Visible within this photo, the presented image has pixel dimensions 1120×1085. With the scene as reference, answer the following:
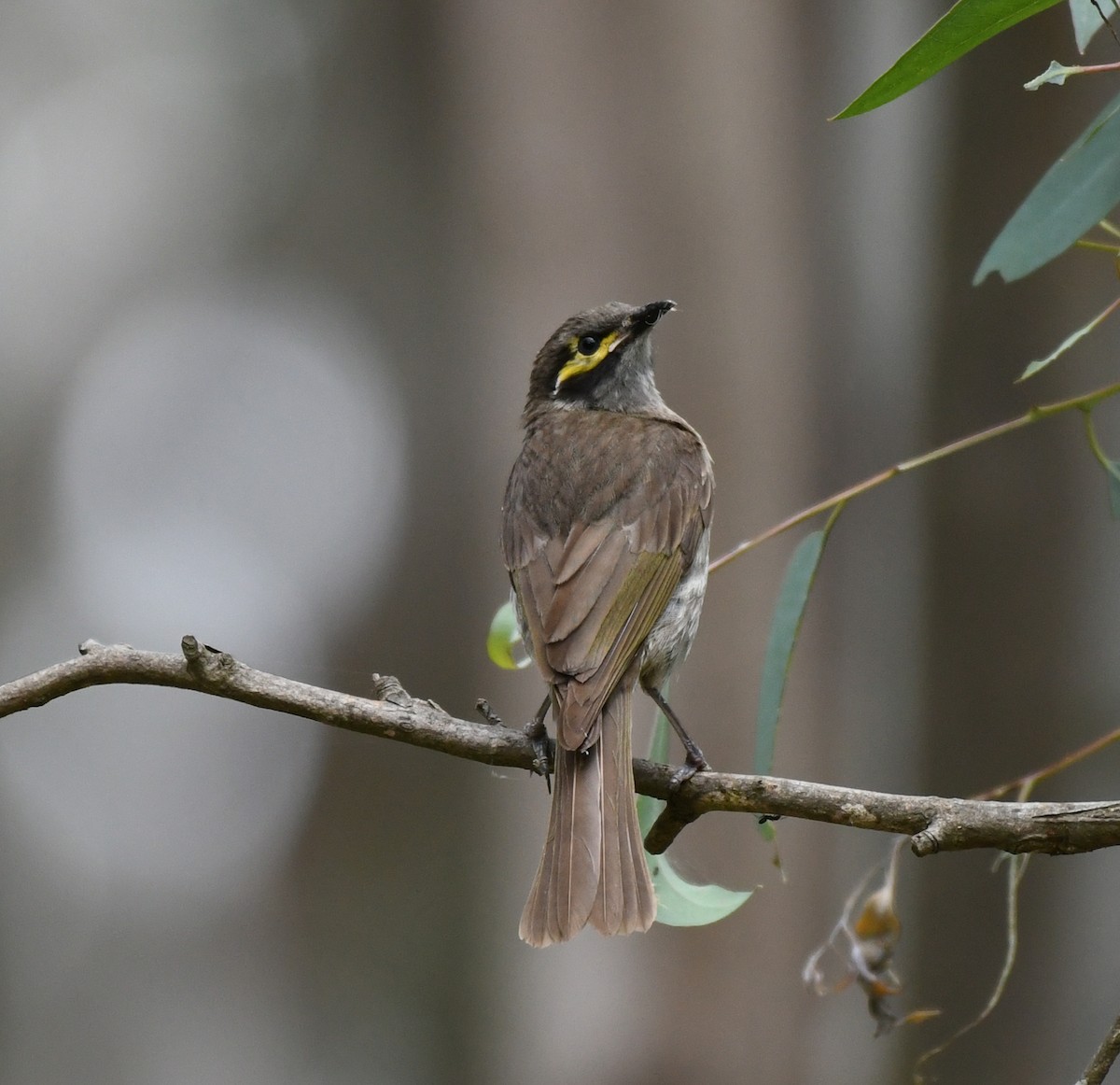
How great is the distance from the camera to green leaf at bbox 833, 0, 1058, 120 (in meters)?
2.03

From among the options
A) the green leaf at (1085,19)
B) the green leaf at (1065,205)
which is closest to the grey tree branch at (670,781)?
the green leaf at (1065,205)

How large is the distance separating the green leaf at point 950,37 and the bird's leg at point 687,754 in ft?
4.06

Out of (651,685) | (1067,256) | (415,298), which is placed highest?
(415,298)

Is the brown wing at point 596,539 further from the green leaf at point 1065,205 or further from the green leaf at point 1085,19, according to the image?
the green leaf at point 1085,19

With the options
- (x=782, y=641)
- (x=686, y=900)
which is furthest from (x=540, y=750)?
(x=782, y=641)

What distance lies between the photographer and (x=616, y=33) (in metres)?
6.15

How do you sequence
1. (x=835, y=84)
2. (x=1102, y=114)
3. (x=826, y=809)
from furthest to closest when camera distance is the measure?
(x=835, y=84) < (x=1102, y=114) < (x=826, y=809)

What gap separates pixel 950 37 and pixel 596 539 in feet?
4.96

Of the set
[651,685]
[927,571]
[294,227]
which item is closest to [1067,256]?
[927,571]

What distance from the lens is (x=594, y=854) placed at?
2.65m

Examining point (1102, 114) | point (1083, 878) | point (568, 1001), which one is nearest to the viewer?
point (1102, 114)

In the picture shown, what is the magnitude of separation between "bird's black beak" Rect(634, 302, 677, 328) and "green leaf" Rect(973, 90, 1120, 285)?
4.62ft

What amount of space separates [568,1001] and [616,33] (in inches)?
171

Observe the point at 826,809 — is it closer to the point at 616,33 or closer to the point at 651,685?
the point at 651,685
